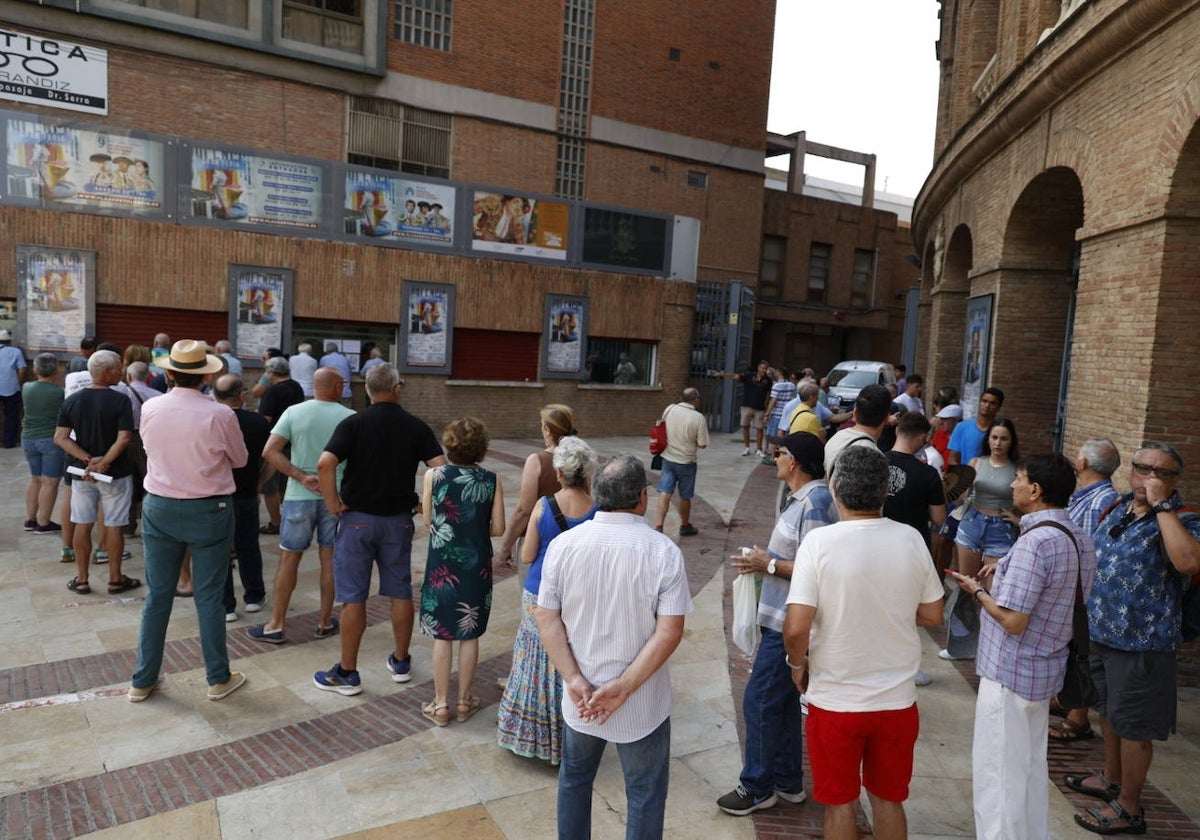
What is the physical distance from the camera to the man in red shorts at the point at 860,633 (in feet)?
9.50

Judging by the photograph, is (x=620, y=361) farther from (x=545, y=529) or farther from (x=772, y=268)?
(x=545, y=529)

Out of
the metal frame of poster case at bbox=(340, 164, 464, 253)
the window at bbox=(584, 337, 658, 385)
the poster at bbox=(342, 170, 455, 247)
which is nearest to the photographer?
the metal frame of poster case at bbox=(340, 164, 464, 253)

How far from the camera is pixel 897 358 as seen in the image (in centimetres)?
3259

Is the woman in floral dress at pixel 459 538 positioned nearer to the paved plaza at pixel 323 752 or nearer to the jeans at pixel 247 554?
the paved plaza at pixel 323 752

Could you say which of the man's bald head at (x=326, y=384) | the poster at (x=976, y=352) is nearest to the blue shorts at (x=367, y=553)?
the man's bald head at (x=326, y=384)

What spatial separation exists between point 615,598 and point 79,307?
13955 mm

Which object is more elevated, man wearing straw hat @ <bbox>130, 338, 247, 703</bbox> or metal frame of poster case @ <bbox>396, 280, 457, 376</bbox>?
metal frame of poster case @ <bbox>396, 280, 457, 376</bbox>

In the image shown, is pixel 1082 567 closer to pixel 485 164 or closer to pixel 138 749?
pixel 138 749

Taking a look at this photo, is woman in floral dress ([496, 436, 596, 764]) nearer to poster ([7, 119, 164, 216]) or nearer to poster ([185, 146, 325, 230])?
poster ([185, 146, 325, 230])

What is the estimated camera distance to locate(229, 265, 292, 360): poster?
14.6 metres

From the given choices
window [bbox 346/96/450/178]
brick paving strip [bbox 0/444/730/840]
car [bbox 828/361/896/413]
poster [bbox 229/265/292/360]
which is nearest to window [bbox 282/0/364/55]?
window [bbox 346/96/450/178]

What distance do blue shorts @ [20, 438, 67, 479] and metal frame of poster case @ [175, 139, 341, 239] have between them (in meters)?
7.58

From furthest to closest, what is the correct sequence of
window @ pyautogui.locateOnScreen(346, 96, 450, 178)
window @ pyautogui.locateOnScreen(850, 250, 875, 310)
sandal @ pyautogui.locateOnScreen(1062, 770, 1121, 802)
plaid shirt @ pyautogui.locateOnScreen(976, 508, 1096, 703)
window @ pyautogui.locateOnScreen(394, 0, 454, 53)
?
window @ pyautogui.locateOnScreen(850, 250, 875, 310)
window @ pyautogui.locateOnScreen(394, 0, 454, 53)
window @ pyautogui.locateOnScreen(346, 96, 450, 178)
sandal @ pyautogui.locateOnScreen(1062, 770, 1121, 802)
plaid shirt @ pyautogui.locateOnScreen(976, 508, 1096, 703)

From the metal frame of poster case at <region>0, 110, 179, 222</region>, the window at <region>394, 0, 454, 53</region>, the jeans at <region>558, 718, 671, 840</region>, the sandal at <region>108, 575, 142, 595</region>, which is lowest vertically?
the sandal at <region>108, 575, 142, 595</region>
